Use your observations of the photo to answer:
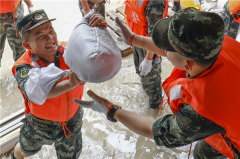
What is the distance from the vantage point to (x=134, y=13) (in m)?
2.29

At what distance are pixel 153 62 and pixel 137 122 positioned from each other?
1.18 meters

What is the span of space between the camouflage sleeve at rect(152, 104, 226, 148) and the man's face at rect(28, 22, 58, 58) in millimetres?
962

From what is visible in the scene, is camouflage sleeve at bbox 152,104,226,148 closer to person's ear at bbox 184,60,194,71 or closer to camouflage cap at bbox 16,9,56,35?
person's ear at bbox 184,60,194,71

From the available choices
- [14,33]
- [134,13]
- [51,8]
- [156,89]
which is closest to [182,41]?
[134,13]

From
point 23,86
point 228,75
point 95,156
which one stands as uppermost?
point 228,75

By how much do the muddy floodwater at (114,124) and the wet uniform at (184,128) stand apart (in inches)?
44.6

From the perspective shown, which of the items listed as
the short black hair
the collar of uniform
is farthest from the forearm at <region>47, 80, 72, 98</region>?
the short black hair

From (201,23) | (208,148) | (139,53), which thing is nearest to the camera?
(201,23)

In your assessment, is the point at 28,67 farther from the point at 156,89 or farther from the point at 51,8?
the point at 51,8

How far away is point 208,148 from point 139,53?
1278 millimetres

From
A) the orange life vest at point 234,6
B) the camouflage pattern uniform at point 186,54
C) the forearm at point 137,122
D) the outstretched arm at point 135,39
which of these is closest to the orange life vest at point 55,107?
the forearm at point 137,122

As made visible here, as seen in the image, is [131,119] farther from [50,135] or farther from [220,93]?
[50,135]

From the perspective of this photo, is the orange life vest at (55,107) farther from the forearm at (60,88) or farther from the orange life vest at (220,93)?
the orange life vest at (220,93)

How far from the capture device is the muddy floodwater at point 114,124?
2281 millimetres
